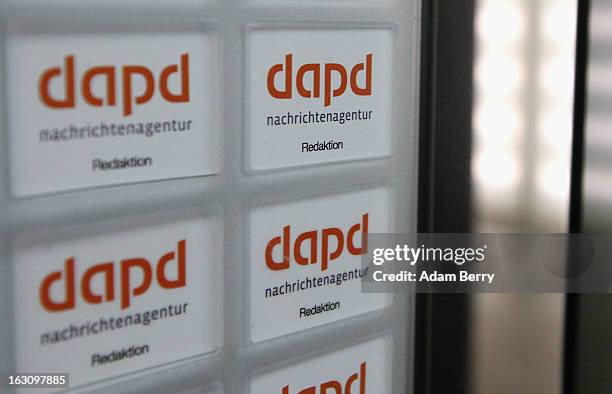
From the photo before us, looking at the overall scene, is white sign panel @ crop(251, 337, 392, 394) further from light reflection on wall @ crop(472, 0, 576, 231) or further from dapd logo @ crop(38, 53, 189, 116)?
dapd logo @ crop(38, 53, 189, 116)

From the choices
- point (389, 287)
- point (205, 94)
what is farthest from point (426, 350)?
point (205, 94)

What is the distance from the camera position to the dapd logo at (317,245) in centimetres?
96

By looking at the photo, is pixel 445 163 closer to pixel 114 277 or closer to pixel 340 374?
pixel 340 374

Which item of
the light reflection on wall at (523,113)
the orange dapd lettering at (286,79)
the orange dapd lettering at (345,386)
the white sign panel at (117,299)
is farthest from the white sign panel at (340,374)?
the orange dapd lettering at (286,79)

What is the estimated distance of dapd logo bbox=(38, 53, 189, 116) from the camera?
30.0 inches

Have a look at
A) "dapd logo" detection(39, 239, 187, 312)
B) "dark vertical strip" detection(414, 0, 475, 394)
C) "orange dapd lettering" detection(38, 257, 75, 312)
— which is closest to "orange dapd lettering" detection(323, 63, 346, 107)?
"dark vertical strip" detection(414, 0, 475, 394)

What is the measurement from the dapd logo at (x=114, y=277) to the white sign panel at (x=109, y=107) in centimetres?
8

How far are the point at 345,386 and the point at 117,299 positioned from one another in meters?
0.35

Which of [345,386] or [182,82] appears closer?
[182,82]

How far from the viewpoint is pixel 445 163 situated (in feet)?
3.46

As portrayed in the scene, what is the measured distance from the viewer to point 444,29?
1032 mm

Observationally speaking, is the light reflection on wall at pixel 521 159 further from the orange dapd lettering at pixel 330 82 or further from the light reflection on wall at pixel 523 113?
the orange dapd lettering at pixel 330 82

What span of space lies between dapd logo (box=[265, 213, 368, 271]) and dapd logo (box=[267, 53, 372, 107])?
0.15 meters

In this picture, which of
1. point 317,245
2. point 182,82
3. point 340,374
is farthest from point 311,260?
point 182,82
